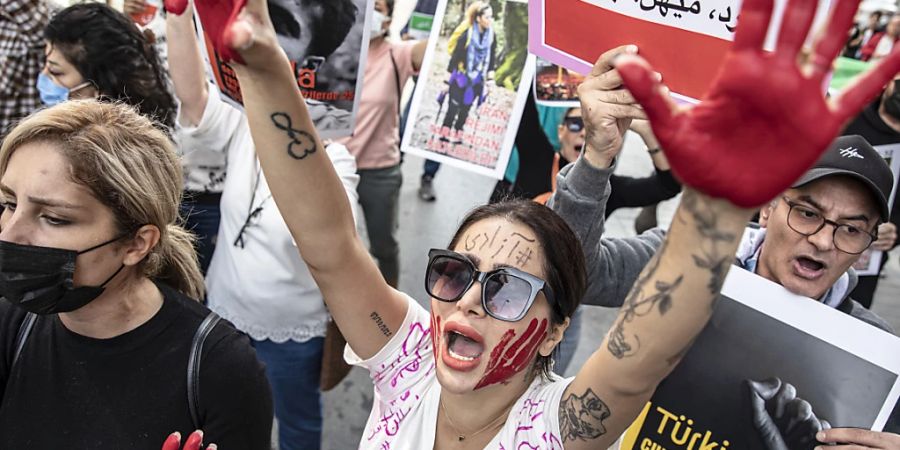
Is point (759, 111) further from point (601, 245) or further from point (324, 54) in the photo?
point (324, 54)

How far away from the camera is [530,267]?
1.46 m

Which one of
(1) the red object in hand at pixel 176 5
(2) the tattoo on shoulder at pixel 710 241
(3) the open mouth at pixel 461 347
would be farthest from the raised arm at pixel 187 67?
(2) the tattoo on shoulder at pixel 710 241

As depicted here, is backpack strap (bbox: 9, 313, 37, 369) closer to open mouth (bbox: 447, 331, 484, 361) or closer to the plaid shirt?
open mouth (bbox: 447, 331, 484, 361)

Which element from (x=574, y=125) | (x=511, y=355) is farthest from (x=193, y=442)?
(x=574, y=125)

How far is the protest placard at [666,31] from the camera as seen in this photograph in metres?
1.50

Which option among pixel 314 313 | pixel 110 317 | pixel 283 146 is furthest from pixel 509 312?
pixel 314 313

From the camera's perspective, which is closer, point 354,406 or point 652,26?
point 652,26

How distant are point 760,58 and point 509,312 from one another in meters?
0.77

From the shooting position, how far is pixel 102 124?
1615 mm

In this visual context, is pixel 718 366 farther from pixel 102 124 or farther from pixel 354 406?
pixel 354 406

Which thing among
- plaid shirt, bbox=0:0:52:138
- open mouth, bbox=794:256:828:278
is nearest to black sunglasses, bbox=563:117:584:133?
open mouth, bbox=794:256:828:278

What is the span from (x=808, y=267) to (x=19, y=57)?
3.78 meters

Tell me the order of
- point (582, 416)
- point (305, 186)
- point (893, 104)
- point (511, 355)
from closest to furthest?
1. point (582, 416)
2. point (305, 186)
3. point (511, 355)
4. point (893, 104)

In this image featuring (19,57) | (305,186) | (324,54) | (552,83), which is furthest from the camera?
(19,57)
